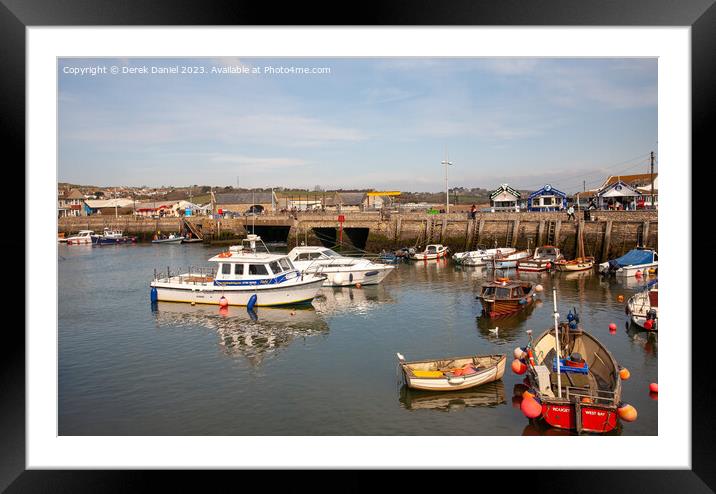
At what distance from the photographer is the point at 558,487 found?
700cm

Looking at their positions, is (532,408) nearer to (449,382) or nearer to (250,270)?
(449,382)

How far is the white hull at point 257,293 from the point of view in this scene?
56.4 feet

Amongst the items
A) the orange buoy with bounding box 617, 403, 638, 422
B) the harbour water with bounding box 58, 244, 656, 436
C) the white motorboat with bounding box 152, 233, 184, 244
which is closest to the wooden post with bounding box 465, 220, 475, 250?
the harbour water with bounding box 58, 244, 656, 436

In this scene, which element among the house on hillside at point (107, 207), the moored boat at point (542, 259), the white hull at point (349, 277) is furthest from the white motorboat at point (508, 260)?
the house on hillside at point (107, 207)

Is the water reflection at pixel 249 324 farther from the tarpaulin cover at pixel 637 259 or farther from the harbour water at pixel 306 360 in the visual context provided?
the tarpaulin cover at pixel 637 259

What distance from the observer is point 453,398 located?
985 cm

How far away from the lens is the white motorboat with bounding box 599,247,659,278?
22750 millimetres

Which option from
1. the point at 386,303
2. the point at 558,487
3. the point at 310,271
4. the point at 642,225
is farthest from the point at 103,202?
the point at 558,487

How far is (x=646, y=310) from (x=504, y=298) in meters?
3.69

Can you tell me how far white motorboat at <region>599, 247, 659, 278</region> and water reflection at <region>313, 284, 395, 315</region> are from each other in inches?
392

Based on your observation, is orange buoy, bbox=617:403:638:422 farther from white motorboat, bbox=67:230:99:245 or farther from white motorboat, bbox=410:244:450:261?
white motorboat, bbox=67:230:99:245
